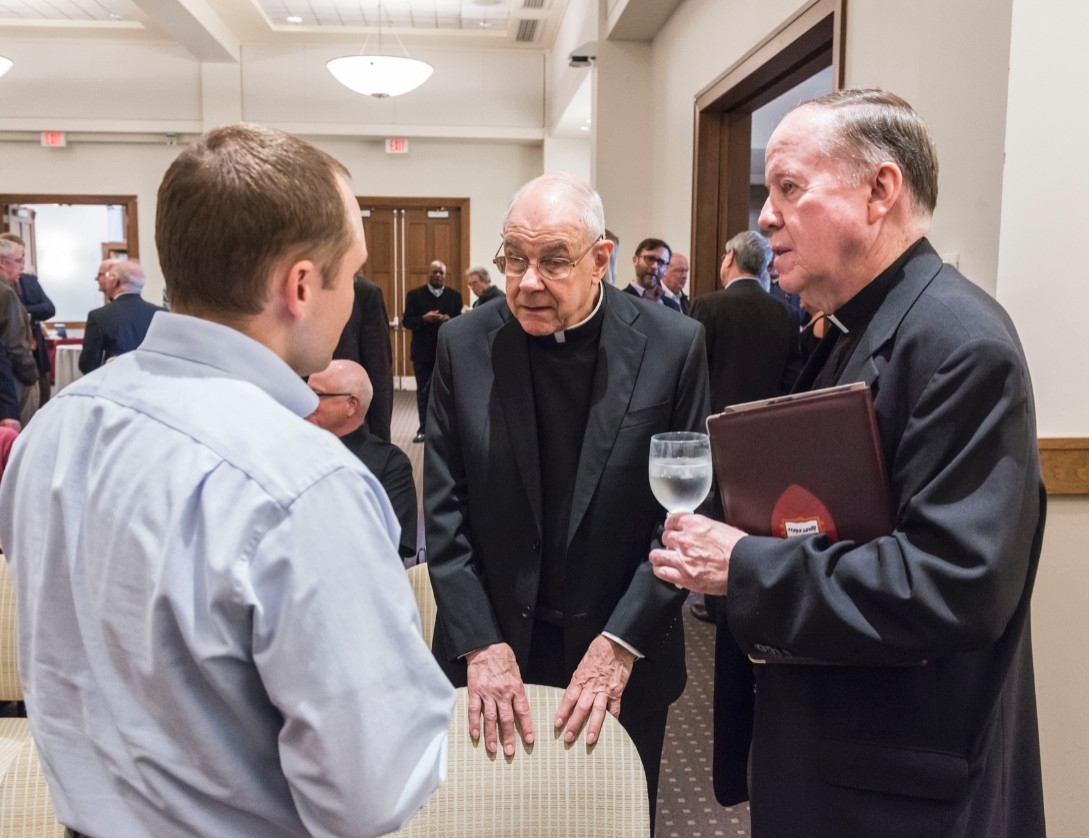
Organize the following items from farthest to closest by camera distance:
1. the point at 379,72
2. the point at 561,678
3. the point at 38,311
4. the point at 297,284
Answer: the point at 379,72 → the point at 38,311 → the point at 561,678 → the point at 297,284

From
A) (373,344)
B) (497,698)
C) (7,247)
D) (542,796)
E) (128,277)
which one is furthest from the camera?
(7,247)

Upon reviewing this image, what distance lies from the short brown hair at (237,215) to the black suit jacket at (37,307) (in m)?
7.23

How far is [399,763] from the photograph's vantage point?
0.76m

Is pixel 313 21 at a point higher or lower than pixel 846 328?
higher

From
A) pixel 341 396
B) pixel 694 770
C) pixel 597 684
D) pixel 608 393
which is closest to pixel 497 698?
pixel 597 684

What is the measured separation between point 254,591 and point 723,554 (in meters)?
0.69

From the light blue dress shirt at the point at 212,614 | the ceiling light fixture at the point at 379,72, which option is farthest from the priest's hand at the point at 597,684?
the ceiling light fixture at the point at 379,72

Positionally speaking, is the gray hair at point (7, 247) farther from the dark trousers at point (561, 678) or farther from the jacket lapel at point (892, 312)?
the jacket lapel at point (892, 312)

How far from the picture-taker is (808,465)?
1179 mm

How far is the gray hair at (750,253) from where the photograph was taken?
13.7ft

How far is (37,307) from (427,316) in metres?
3.27

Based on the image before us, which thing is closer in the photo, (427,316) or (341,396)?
(341,396)

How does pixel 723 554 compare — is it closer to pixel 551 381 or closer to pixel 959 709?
pixel 959 709

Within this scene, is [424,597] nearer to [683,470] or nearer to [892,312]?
[683,470]
